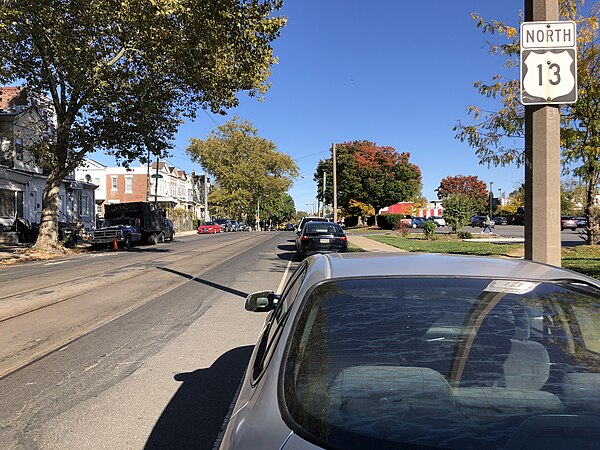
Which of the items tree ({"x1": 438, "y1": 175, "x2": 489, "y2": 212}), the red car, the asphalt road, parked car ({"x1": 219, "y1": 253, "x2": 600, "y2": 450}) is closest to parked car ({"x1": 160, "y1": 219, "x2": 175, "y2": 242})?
the red car

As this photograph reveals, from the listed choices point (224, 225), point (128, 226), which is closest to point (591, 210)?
point (128, 226)

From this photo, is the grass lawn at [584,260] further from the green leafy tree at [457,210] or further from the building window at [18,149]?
the building window at [18,149]

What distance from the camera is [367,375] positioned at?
2066 millimetres

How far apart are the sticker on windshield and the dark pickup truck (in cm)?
2616

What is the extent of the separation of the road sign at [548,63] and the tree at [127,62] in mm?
12839

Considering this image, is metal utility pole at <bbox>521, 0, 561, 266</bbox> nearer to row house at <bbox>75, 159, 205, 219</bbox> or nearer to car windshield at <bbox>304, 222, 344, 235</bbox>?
car windshield at <bbox>304, 222, 344, 235</bbox>

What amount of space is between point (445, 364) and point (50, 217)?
24.5 metres

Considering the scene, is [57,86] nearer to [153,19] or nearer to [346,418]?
[153,19]

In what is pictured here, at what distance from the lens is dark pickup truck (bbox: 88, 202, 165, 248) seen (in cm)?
2644

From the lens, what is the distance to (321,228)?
18.5 meters

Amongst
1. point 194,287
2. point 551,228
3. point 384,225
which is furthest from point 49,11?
point 384,225

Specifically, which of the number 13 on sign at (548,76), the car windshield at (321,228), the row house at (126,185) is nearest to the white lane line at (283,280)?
the car windshield at (321,228)

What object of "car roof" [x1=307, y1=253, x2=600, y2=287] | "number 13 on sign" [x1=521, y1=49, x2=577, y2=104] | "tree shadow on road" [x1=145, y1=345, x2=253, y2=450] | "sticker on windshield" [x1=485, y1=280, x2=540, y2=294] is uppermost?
"number 13 on sign" [x1=521, y1=49, x2=577, y2=104]

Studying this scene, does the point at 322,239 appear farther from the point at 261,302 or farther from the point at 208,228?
the point at 208,228
